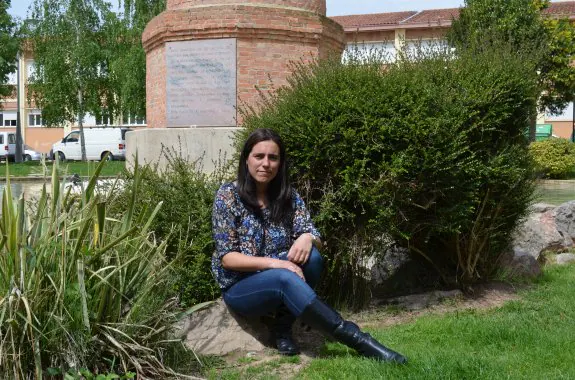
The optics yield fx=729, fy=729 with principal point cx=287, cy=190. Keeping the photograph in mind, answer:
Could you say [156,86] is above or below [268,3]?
below

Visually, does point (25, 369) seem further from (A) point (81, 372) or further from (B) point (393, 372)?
(B) point (393, 372)

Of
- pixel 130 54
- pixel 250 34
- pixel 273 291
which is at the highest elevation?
pixel 130 54

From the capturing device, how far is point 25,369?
348 centimetres

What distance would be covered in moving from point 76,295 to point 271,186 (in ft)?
4.80

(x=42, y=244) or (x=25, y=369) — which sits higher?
(x=42, y=244)

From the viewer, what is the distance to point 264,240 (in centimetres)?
445

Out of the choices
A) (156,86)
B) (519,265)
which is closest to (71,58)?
(156,86)

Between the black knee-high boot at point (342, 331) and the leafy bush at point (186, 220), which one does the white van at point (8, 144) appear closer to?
the leafy bush at point (186, 220)

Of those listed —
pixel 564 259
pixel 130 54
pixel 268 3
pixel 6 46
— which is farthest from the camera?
pixel 130 54

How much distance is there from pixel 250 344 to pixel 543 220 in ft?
20.0

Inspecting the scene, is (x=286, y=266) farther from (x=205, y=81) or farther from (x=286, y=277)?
(x=205, y=81)

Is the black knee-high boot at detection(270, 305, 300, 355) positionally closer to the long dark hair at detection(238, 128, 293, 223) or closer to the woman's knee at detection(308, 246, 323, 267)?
the woman's knee at detection(308, 246, 323, 267)

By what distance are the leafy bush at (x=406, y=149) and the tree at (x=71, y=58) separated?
36.3 metres

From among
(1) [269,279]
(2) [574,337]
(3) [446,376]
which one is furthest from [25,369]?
(2) [574,337]
